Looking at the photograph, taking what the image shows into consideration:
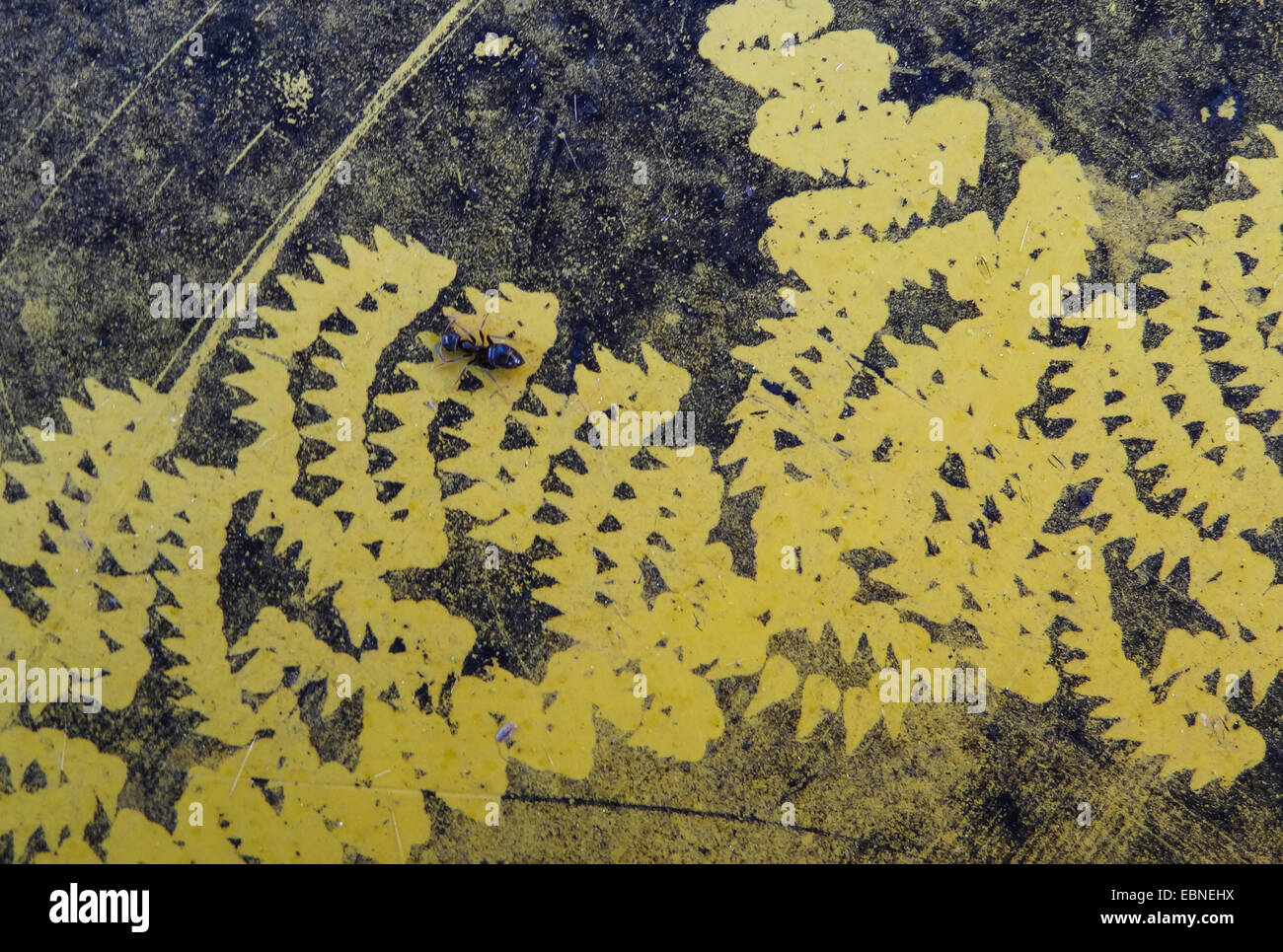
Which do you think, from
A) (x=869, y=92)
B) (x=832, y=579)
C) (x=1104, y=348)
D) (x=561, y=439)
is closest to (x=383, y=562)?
(x=561, y=439)

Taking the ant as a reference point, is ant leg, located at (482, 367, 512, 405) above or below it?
below

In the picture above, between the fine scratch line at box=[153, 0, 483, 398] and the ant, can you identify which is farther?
the fine scratch line at box=[153, 0, 483, 398]

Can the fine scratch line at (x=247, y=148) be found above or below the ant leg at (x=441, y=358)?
above

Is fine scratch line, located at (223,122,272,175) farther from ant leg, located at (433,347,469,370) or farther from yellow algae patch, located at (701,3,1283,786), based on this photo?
yellow algae patch, located at (701,3,1283,786)

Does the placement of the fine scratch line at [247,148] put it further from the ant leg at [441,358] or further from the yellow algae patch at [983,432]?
the yellow algae patch at [983,432]

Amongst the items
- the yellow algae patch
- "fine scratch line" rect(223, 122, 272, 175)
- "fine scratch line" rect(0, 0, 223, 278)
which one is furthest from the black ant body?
"fine scratch line" rect(0, 0, 223, 278)

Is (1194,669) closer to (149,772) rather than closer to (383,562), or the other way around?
(383,562)

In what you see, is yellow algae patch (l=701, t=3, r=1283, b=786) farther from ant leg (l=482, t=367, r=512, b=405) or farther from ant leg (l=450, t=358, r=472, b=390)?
ant leg (l=450, t=358, r=472, b=390)

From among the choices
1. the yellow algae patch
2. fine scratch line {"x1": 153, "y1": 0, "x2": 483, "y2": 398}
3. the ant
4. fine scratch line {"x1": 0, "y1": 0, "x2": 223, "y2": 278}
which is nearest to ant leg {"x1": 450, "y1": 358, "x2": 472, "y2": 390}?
the ant

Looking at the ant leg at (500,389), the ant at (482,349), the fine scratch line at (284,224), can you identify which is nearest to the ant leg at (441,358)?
the ant at (482,349)
